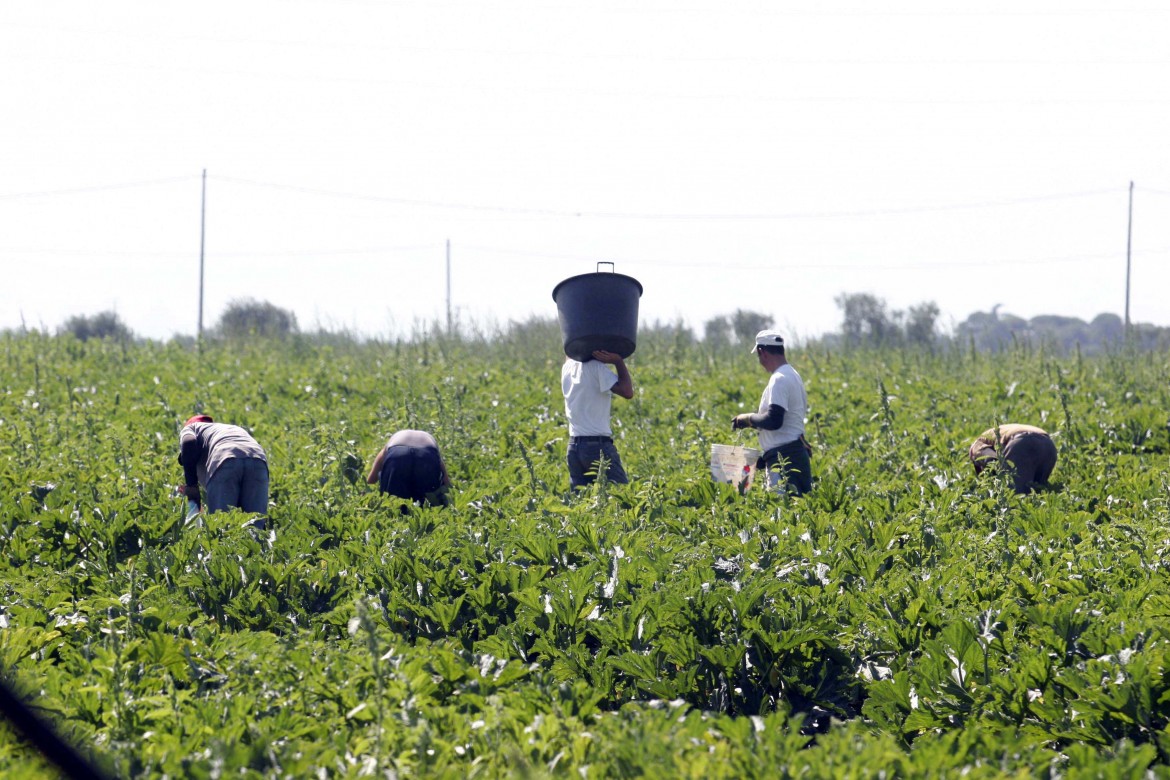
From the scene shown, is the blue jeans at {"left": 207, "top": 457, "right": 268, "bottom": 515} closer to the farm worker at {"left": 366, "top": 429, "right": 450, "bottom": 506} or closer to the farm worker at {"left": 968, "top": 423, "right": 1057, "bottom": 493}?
the farm worker at {"left": 366, "top": 429, "right": 450, "bottom": 506}

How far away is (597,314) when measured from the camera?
7645 mm

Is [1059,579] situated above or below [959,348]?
below

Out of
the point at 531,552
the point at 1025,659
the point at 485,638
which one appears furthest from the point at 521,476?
the point at 1025,659

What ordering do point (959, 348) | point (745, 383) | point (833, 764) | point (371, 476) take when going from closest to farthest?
point (833, 764), point (371, 476), point (745, 383), point (959, 348)

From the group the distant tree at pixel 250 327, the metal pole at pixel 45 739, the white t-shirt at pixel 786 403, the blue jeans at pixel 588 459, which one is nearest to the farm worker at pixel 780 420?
the white t-shirt at pixel 786 403

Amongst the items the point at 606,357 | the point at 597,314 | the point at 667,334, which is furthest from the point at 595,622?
the point at 667,334

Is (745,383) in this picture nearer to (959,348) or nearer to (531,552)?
(959,348)

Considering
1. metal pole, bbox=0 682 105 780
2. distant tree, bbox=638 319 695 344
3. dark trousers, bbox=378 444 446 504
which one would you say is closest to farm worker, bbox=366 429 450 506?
dark trousers, bbox=378 444 446 504

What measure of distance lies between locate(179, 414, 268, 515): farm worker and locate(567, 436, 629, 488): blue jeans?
6.84 feet

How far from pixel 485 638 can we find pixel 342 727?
1.28 m

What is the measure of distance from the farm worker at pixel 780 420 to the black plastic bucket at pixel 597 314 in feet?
3.21

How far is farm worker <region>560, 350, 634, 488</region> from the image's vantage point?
7.48 meters

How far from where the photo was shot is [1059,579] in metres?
4.65

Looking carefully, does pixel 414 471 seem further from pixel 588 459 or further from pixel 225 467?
pixel 588 459
